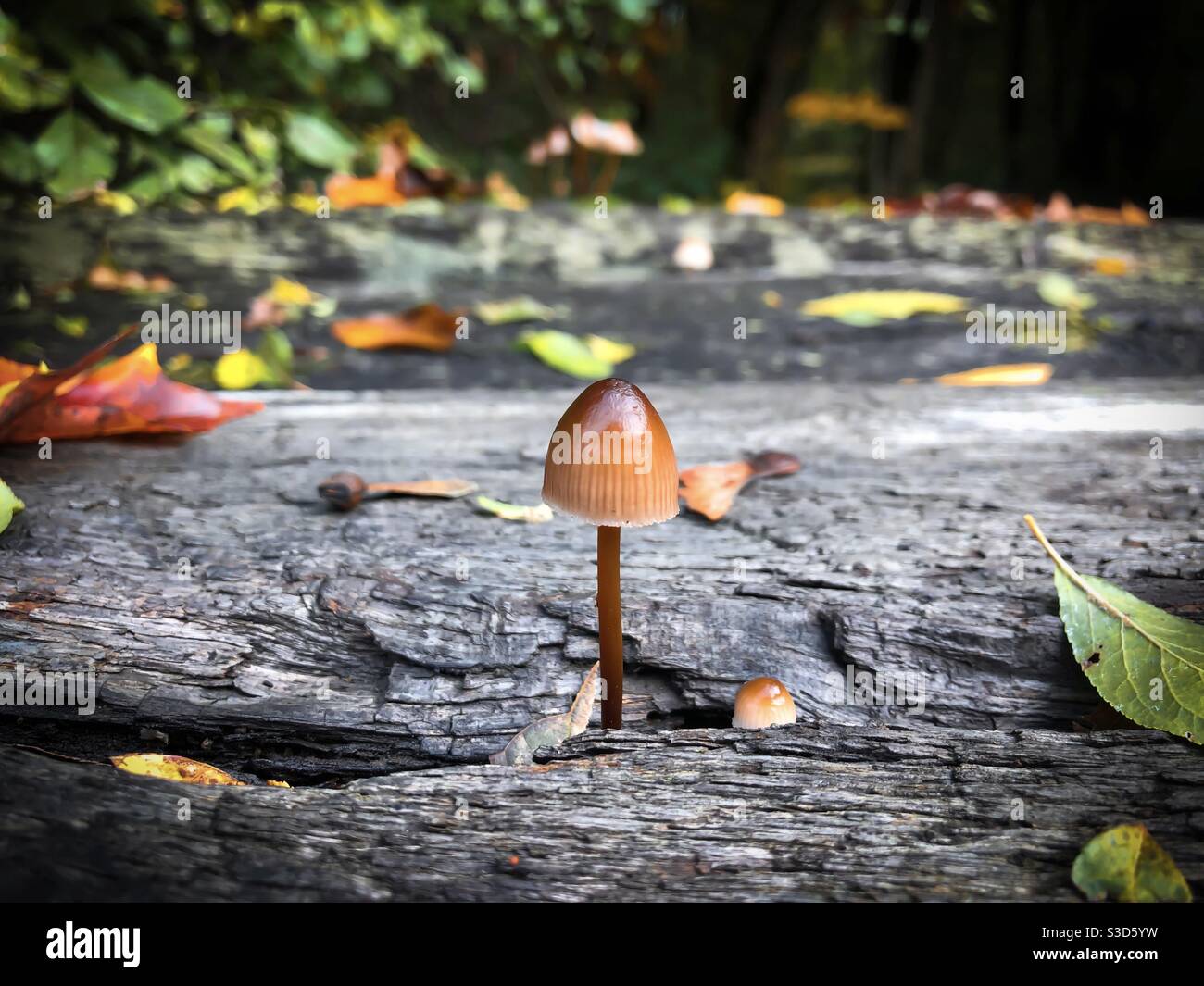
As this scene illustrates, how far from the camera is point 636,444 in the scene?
132 centimetres

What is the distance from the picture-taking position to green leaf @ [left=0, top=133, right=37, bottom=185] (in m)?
3.29

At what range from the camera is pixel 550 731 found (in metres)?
1.38

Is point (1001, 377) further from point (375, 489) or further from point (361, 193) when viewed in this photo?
point (361, 193)

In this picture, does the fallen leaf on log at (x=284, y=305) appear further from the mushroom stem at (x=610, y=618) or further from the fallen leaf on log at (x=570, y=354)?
the mushroom stem at (x=610, y=618)

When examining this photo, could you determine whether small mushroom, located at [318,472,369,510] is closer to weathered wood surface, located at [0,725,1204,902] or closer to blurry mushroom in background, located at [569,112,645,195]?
weathered wood surface, located at [0,725,1204,902]

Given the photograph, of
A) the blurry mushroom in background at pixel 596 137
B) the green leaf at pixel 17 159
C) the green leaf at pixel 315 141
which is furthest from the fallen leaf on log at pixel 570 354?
the blurry mushroom in background at pixel 596 137

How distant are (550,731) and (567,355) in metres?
1.87

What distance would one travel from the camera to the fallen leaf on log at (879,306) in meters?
3.44

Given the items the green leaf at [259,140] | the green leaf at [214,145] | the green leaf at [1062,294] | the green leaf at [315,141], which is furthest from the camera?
the green leaf at [259,140]

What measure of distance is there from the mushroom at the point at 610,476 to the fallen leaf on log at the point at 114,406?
1010 millimetres

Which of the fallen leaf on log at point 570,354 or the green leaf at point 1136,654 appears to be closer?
the green leaf at point 1136,654

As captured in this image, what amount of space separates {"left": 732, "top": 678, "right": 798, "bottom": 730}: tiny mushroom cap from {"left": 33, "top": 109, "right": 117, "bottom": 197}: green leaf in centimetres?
279

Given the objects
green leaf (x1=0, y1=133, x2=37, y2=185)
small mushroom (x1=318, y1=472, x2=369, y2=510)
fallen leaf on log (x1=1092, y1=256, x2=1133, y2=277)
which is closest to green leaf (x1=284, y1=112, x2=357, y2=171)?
green leaf (x1=0, y1=133, x2=37, y2=185)

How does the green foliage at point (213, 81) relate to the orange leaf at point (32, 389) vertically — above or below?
above
